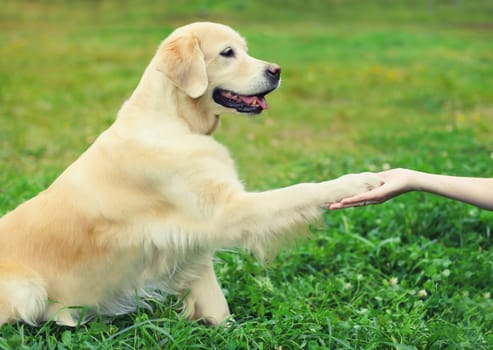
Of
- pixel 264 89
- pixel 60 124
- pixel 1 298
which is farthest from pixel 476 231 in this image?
pixel 60 124

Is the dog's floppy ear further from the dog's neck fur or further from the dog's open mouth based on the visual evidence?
the dog's open mouth

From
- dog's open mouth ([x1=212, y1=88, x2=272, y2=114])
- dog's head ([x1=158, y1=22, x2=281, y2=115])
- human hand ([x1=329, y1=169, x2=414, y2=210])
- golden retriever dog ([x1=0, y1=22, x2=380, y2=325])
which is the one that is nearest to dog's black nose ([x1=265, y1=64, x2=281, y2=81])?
dog's head ([x1=158, y1=22, x2=281, y2=115])

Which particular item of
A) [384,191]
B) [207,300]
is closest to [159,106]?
[207,300]

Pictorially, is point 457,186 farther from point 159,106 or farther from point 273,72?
point 159,106

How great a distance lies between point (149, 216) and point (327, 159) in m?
3.77

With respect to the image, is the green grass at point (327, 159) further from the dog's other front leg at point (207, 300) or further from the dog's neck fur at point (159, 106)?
the dog's neck fur at point (159, 106)

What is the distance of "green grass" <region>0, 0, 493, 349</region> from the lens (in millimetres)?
3201

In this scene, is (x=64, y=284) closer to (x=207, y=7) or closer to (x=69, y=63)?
(x=69, y=63)

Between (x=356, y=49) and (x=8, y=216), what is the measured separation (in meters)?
14.5

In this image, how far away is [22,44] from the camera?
15898mm

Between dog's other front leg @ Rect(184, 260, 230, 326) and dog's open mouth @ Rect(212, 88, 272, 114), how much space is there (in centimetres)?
89

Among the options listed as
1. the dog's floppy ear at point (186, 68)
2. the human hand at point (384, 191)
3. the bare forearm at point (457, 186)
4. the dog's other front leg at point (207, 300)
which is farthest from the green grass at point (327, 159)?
the dog's floppy ear at point (186, 68)

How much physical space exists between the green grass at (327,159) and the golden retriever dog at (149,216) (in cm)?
17

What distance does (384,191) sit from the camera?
3141 mm
